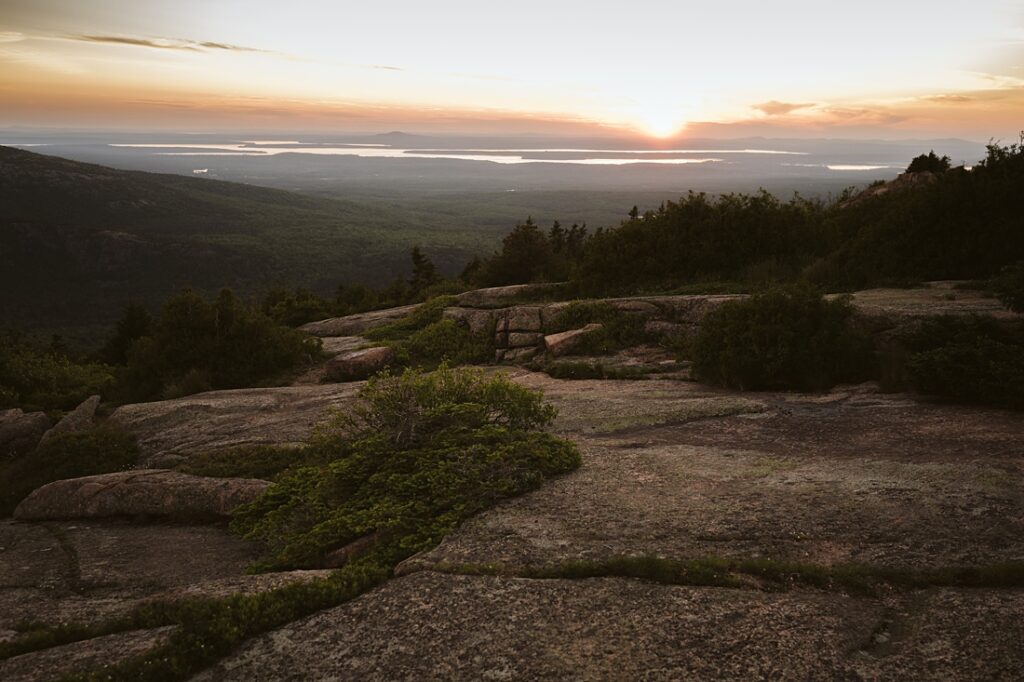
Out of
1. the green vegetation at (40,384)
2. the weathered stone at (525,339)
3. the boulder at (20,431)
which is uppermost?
the weathered stone at (525,339)

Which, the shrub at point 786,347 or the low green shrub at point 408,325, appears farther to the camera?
the low green shrub at point 408,325

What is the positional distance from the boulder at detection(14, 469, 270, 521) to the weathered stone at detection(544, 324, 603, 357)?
9.15 m

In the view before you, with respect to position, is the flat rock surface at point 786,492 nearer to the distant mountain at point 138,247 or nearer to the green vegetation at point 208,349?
the green vegetation at point 208,349

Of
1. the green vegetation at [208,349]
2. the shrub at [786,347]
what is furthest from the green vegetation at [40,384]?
the shrub at [786,347]

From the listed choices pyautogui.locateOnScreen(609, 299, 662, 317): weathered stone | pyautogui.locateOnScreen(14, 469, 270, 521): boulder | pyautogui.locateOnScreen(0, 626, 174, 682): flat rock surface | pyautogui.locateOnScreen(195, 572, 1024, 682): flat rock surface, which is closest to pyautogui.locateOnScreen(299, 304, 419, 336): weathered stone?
pyautogui.locateOnScreen(609, 299, 662, 317): weathered stone

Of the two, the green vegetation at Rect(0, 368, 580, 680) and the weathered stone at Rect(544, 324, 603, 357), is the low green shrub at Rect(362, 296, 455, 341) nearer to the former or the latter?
the weathered stone at Rect(544, 324, 603, 357)

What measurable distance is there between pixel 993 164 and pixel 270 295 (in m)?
41.0

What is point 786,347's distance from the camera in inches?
524

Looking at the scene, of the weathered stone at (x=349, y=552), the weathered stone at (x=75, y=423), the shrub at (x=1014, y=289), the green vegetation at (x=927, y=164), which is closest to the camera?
the weathered stone at (x=349, y=552)

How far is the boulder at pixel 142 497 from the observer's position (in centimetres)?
1052

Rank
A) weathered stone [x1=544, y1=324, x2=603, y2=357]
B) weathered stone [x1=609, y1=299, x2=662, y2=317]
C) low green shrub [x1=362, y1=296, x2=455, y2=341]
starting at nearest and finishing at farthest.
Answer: weathered stone [x1=544, y1=324, x2=603, y2=357] < weathered stone [x1=609, y1=299, x2=662, y2=317] < low green shrub [x1=362, y1=296, x2=455, y2=341]

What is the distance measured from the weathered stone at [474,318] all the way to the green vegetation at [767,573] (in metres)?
14.5

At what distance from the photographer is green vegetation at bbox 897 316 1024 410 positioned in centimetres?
1054

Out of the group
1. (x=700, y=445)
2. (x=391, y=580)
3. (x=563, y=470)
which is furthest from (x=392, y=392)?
(x=700, y=445)
